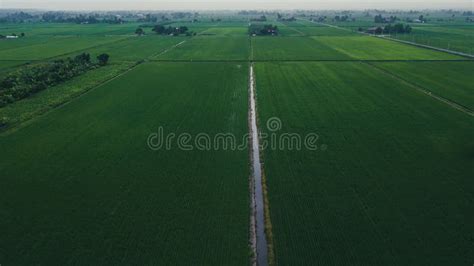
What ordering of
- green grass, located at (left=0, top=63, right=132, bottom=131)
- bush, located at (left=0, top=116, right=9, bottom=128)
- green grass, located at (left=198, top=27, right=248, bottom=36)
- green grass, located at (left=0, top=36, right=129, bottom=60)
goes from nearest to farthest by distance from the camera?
1. bush, located at (left=0, top=116, right=9, bottom=128)
2. green grass, located at (left=0, top=63, right=132, bottom=131)
3. green grass, located at (left=0, top=36, right=129, bottom=60)
4. green grass, located at (left=198, top=27, right=248, bottom=36)

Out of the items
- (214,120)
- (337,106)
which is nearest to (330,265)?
(214,120)

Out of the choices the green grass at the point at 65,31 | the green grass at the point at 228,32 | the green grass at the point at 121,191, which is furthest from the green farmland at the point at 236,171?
the green grass at the point at 65,31

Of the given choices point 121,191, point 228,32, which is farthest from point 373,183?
point 228,32

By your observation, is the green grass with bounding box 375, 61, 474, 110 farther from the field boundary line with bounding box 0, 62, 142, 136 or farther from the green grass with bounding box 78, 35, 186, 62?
the green grass with bounding box 78, 35, 186, 62

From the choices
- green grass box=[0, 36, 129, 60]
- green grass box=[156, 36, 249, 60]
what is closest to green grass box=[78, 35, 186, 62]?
green grass box=[156, 36, 249, 60]

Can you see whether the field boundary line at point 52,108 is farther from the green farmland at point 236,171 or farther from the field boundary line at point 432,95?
the field boundary line at point 432,95

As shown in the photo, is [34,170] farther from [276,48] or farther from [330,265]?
[276,48]

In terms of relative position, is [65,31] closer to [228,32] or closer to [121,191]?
[228,32]
